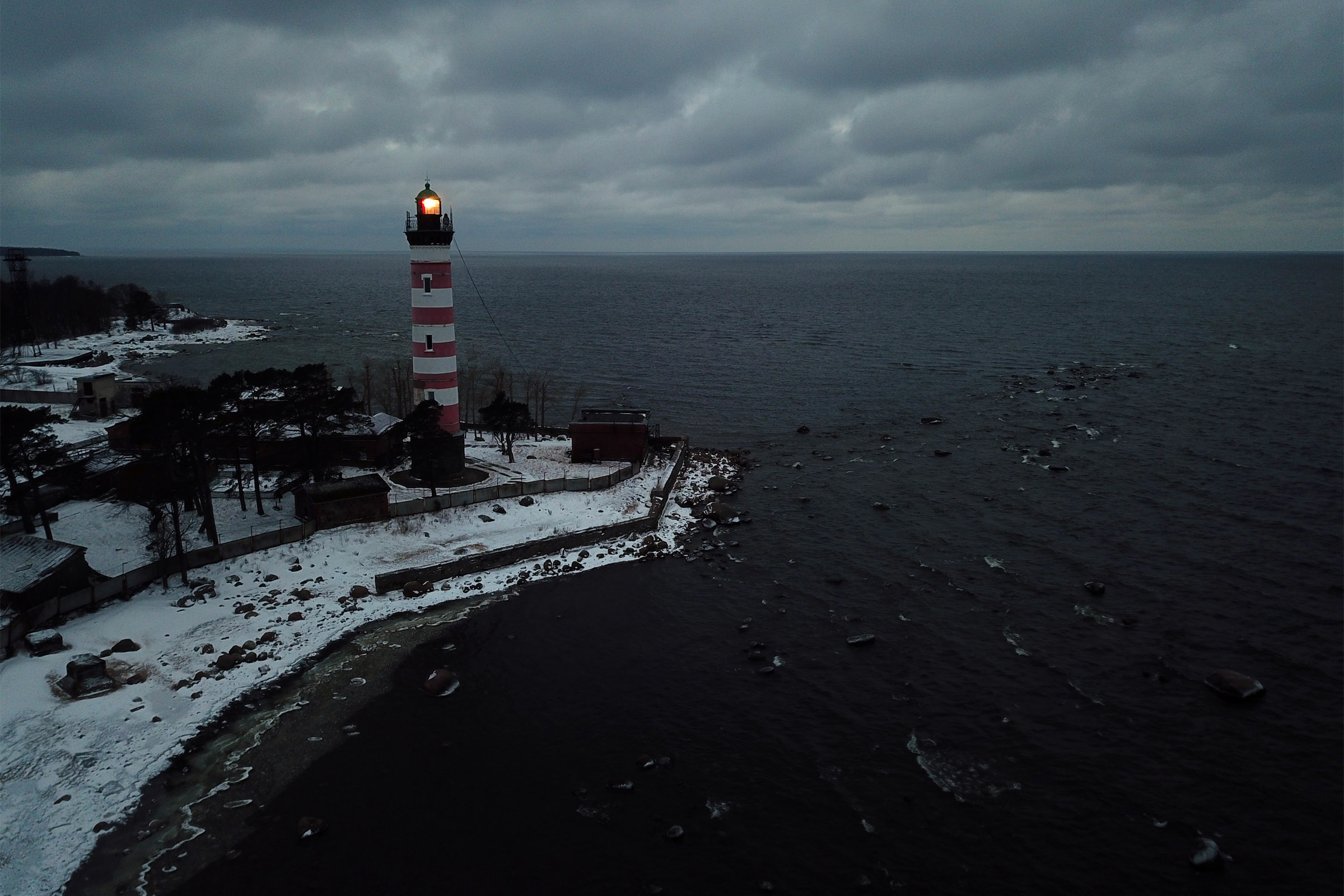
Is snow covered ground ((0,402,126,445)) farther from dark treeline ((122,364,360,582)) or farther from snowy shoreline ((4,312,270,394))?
dark treeline ((122,364,360,582))

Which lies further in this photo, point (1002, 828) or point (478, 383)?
point (478, 383)

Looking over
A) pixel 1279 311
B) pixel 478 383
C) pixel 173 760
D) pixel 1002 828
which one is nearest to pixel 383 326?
pixel 478 383

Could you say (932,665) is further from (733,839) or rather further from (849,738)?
(733,839)

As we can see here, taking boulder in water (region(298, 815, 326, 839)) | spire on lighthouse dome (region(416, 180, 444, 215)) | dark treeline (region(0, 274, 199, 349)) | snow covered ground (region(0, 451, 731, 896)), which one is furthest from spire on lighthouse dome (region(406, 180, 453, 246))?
dark treeline (region(0, 274, 199, 349))

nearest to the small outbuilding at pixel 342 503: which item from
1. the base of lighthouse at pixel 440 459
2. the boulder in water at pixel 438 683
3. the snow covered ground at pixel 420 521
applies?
the snow covered ground at pixel 420 521

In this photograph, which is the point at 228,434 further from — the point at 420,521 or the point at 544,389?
the point at 544,389

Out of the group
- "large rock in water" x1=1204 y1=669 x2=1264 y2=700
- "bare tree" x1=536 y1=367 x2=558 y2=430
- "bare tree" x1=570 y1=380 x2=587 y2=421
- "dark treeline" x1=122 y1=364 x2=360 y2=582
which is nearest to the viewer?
"large rock in water" x1=1204 y1=669 x2=1264 y2=700
